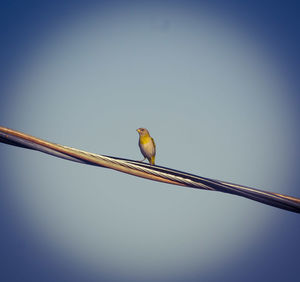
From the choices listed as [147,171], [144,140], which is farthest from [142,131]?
[147,171]

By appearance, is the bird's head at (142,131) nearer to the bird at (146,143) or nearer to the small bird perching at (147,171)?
the bird at (146,143)

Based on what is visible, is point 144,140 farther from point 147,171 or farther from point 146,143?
point 147,171

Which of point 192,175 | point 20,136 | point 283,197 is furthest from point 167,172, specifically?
point 20,136

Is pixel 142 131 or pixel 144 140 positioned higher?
pixel 142 131

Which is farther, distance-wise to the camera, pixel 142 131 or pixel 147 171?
pixel 142 131

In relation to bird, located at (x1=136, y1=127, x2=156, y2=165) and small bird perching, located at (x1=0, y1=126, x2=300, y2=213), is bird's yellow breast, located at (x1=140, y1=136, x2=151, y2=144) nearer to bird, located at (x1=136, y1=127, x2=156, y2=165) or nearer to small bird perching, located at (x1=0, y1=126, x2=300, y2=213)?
bird, located at (x1=136, y1=127, x2=156, y2=165)

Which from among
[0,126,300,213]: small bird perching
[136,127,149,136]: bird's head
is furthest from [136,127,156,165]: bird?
[0,126,300,213]: small bird perching

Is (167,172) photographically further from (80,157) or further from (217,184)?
(80,157)

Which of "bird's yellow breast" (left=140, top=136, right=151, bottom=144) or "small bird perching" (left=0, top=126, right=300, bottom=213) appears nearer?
"small bird perching" (left=0, top=126, right=300, bottom=213)
